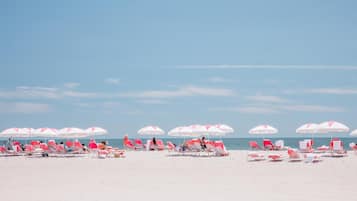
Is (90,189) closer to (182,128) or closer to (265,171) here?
(265,171)

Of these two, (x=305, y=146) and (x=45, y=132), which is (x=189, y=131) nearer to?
(x=305, y=146)

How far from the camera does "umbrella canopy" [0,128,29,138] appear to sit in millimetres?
30641

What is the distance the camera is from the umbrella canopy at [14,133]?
1206 inches

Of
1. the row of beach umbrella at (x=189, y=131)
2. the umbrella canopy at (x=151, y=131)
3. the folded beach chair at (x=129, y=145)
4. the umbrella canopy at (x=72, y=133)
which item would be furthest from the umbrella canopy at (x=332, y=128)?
the folded beach chair at (x=129, y=145)

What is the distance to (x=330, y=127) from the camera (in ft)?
80.3

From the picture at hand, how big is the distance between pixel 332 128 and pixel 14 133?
65.6 ft

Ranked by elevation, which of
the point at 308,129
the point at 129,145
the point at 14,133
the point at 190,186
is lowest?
the point at 190,186

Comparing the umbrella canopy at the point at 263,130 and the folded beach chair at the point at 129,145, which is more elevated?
the umbrella canopy at the point at 263,130

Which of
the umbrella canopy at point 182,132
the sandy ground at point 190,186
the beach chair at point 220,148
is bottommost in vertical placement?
the sandy ground at point 190,186

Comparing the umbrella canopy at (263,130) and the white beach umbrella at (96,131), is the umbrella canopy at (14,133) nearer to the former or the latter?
the white beach umbrella at (96,131)

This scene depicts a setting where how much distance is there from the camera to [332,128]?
24.4 metres

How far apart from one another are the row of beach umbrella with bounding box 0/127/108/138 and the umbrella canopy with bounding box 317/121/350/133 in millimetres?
14151

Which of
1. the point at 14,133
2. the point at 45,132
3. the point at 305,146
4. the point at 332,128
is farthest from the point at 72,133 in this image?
the point at 332,128

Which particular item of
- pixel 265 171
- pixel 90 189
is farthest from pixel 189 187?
pixel 265 171
